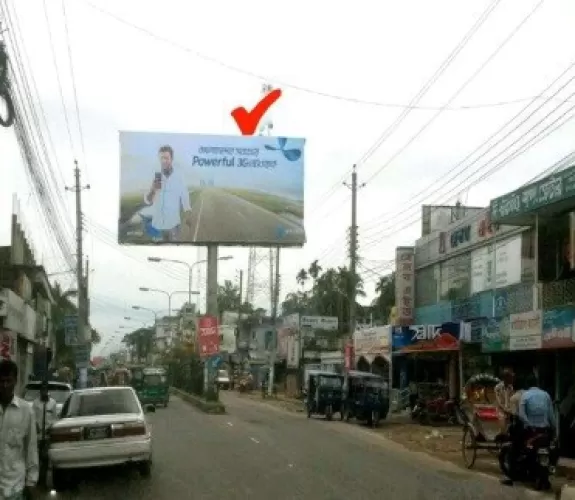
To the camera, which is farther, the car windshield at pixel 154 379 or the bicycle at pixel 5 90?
the car windshield at pixel 154 379

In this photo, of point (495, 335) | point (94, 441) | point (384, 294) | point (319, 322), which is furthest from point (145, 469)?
point (384, 294)

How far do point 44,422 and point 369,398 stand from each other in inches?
806

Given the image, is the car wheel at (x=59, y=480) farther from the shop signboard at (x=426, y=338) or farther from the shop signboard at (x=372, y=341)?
the shop signboard at (x=372, y=341)

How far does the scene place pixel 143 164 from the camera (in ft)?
132

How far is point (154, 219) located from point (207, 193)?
267 centimetres

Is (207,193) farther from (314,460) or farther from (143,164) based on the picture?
(314,460)

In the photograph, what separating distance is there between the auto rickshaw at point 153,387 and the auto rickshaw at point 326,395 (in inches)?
386

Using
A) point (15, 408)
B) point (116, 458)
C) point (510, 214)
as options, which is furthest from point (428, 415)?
point (15, 408)

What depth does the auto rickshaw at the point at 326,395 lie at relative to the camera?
36594 mm

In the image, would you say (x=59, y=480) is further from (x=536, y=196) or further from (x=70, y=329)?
(x=70, y=329)

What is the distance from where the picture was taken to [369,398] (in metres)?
32.5

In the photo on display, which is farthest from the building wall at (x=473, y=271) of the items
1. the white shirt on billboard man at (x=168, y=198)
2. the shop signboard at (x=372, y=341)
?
the white shirt on billboard man at (x=168, y=198)

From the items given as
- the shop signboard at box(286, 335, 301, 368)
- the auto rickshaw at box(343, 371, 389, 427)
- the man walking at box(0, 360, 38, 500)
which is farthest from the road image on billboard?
the man walking at box(0, 360, 38, 500)

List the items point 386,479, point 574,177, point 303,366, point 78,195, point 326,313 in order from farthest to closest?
point 326,313, point 303,366, point 78,195, point 574,177, point 386,479
